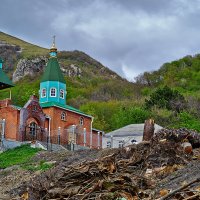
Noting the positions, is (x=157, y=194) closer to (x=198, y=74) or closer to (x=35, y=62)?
(x=198, y=74)

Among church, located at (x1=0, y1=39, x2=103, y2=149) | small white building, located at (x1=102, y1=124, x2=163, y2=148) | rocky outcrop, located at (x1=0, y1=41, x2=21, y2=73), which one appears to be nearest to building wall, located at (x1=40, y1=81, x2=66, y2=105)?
church, located at (x1=0, y1=39, x2=103, y2=149)

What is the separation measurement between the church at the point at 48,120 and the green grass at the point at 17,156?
2171 millimetres

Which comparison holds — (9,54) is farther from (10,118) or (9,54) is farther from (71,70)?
(10,118)

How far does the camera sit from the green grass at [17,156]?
24.1m

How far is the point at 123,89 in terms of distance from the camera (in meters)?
76.5

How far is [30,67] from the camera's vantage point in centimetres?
9562

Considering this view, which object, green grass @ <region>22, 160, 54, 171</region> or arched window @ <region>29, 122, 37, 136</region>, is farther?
arched window @ <region>29, 122, 37, 136</region>

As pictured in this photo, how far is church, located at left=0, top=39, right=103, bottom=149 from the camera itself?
33000 mm

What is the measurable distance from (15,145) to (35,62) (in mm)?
67211

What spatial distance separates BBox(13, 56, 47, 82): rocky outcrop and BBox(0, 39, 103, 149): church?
2074 inches

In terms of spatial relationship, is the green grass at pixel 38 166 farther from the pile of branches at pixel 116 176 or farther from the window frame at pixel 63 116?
the window frame at pixel 63 116

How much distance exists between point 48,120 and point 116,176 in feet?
83.8

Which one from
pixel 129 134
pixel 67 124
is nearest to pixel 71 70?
pixel 129 134

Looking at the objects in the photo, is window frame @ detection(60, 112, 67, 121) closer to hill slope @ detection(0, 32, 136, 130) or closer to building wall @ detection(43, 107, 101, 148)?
building wall @ detection(43, 107, 101, 148)
